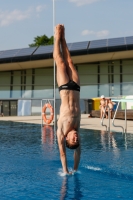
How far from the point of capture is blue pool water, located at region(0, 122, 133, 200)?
4.99 m

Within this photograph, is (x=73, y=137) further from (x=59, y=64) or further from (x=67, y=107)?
(x=59, y=64)

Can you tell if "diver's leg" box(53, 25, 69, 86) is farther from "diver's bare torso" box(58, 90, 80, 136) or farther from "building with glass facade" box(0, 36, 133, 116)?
"building with glass facade" box(0, 36, 133, 116)

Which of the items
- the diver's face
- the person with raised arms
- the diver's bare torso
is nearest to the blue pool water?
the person with raised arms

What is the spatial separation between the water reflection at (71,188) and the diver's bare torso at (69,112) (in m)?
0.74

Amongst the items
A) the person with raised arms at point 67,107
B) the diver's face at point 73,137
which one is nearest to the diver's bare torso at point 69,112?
the person with raised arms at point 67,107

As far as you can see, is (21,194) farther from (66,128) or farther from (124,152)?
(124,152)

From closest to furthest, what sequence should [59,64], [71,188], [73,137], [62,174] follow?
[71,188], [73,137], [59,64], [62,174]

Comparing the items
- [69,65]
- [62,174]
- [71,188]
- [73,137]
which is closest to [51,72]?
[69,65]

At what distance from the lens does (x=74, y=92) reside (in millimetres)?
5938

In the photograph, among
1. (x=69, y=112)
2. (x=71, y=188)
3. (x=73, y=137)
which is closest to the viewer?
(x=71, y=188)

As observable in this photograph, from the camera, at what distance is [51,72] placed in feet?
112

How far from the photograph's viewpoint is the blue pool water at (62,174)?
499cm

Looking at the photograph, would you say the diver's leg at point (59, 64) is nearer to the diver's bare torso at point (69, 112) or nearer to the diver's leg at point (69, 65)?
the diver's leg at point (69, 65)

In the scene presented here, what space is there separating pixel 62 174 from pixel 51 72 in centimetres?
2837
